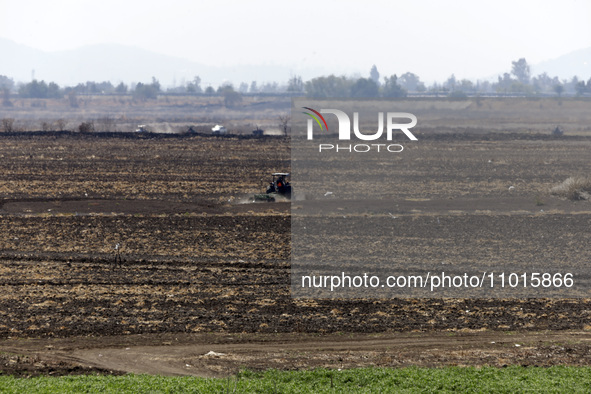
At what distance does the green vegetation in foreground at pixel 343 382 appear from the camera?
1236 centimetres

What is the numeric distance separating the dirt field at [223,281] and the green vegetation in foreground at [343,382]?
727mm

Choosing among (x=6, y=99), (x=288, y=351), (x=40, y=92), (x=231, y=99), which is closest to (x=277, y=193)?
(x=288, y=351)

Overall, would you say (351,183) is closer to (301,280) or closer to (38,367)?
(301,280)

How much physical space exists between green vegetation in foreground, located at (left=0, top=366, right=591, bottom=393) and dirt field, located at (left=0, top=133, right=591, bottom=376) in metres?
0.73

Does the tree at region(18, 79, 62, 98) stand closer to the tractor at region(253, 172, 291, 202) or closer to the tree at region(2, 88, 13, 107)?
the tree at region(2, 88, 13, 107)

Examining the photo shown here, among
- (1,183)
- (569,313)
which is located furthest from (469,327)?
(1,183)

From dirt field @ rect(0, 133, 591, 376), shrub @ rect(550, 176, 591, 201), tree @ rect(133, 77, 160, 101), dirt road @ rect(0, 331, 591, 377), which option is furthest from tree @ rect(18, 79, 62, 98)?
dirt road @ rect(0, 331, 591, 377)

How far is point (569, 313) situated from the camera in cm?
1759

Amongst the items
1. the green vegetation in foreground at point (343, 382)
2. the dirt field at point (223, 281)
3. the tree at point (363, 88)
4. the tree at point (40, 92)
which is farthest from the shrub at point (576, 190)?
the tree at point (40, 92)

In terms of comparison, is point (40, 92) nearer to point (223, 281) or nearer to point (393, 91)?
point (393, 91)

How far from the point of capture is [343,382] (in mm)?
12859

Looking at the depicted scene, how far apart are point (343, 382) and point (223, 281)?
817 cm

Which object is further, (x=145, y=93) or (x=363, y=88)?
(x=145, y=93)

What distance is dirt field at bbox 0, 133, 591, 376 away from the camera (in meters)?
14.8
